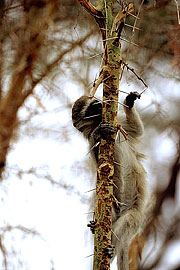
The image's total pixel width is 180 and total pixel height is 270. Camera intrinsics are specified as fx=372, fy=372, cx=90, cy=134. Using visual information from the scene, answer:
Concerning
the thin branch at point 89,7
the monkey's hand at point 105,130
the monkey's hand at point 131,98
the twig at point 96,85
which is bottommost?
the monkey's hand at point 105,130

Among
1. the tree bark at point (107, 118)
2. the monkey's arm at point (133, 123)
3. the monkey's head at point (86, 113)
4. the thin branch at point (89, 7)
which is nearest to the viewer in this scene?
the tree bark at point (107, 118)

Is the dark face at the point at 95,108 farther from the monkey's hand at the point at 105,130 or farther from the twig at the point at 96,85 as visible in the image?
the monkey's hand at the point at 105,130

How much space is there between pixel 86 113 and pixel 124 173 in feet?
3.16

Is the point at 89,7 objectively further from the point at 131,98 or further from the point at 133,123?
the point at 133,123

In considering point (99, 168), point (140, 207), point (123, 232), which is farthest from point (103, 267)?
point (140, 207)

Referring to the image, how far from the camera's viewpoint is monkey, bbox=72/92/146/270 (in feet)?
15.6

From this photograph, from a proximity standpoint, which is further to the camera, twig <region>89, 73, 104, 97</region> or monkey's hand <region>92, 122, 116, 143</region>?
twig <region>89, 73, 104, 97</region>

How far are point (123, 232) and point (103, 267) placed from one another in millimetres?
2014

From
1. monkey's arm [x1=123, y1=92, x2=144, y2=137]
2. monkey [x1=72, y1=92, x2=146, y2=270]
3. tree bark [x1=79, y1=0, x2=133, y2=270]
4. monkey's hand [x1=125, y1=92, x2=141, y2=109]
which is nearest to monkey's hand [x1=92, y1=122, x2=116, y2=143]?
tree bark [x1=79, y1=0, x2=133, y2=270]

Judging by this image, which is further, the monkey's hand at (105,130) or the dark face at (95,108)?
the dark face at (95,108)

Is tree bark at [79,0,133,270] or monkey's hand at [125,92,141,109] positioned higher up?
monkey's hand at [125,92,141,109]

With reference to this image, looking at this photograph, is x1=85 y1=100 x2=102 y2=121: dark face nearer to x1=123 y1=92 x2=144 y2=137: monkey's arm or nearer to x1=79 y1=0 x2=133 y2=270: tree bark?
x1=123 y1=92 x2=144 y2=137: monkey's arm

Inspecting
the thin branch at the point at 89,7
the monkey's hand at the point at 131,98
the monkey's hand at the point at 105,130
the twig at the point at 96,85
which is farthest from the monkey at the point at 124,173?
the thin branch at the point at 89,7

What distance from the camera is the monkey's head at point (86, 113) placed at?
16.1 ft
